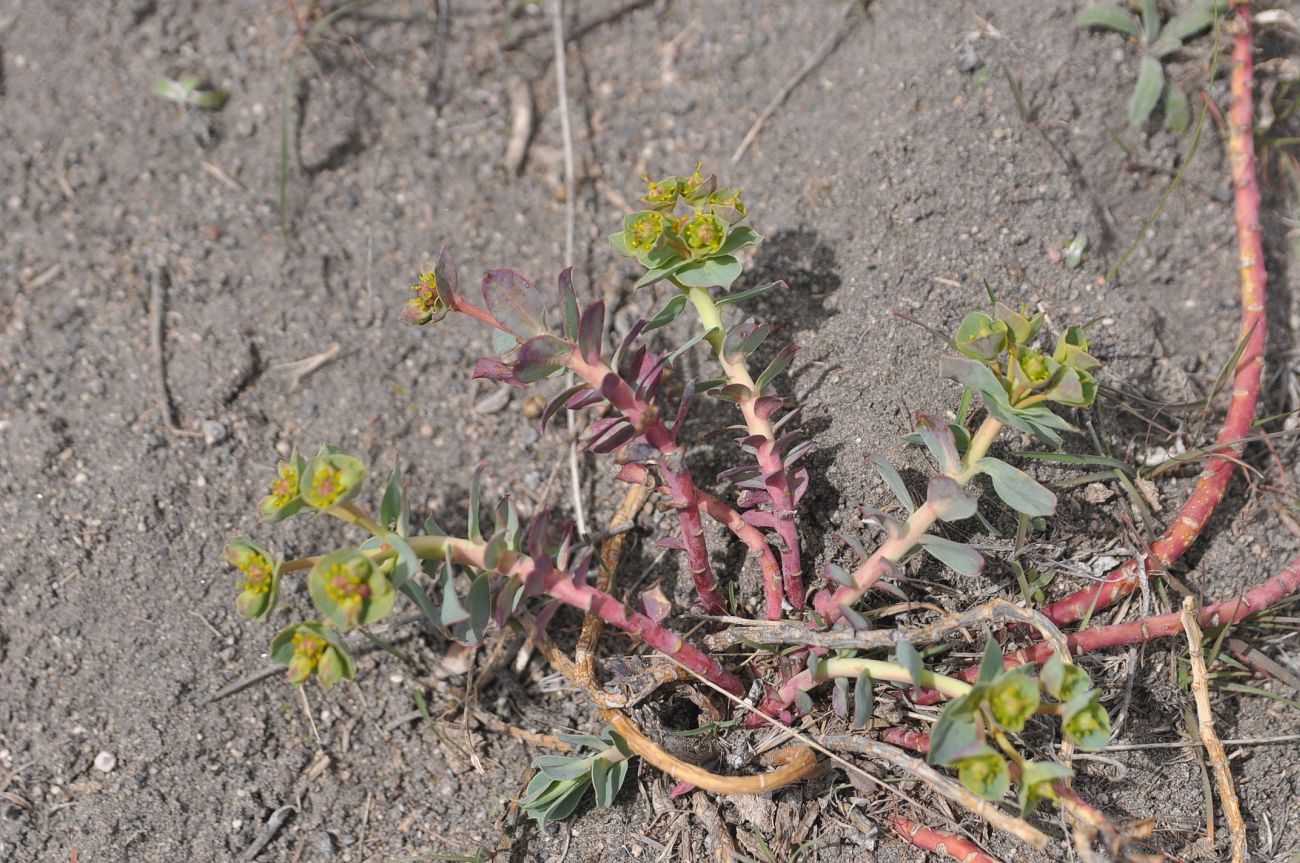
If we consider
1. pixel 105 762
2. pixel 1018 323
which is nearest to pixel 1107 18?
pixel 1018 323

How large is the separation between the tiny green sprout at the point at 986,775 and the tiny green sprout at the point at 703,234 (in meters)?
1.28

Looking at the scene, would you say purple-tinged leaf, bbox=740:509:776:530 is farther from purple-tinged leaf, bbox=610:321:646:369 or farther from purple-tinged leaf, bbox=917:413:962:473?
purple-tinged leaf, bbox=610:321:646:369

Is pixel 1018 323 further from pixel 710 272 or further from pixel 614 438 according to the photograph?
pixel 614 438

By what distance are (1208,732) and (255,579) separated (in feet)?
7.59

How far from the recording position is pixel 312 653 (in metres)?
2.16

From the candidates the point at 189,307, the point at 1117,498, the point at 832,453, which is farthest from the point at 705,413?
the point at 189,307

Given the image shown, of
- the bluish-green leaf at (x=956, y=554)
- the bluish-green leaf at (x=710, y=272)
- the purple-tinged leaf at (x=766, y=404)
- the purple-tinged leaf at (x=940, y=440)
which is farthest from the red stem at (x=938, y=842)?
the bluish-green leaf at (x=710, y=272)

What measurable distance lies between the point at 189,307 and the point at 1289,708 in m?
3.58

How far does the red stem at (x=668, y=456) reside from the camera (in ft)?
7.70

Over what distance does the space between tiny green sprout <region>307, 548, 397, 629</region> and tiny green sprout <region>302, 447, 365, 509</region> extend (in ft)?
0.37

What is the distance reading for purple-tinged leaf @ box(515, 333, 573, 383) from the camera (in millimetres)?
2279

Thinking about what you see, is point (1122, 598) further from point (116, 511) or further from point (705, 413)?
point (116, 511)

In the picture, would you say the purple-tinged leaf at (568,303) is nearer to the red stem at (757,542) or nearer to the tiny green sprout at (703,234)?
the tiny green sprout at (703,234)

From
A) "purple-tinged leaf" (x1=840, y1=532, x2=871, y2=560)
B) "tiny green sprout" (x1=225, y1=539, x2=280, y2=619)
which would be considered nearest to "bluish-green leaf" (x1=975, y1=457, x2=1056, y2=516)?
"purple-tinged leaf" (x1=840, y1=532, x2=871, y2=560)
